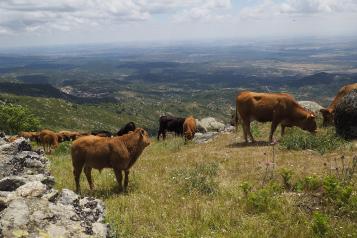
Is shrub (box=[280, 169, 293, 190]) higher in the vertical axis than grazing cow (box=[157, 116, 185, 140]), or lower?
higher

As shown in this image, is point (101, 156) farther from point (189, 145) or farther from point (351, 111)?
point (189, 145)

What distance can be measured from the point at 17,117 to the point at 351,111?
76.3 m

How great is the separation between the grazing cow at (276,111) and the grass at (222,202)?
6144mm

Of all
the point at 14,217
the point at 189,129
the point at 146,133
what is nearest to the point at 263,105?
the point at 146,133

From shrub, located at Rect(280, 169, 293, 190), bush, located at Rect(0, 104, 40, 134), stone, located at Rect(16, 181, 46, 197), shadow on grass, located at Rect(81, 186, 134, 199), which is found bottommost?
bush, located at Rect(0, 104, 40, 134)

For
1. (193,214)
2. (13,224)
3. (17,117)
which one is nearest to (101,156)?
(193,214)

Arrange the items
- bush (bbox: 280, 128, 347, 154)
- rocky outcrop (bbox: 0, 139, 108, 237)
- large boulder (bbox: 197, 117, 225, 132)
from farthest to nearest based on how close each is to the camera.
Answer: large boulder (bbox: 197, 117, 225, 132) → bush (bbox: 280, 128, 347, 154) → rocky outcrop (bbox: 0, 139, 108, 237)

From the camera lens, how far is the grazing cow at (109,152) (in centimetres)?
1248

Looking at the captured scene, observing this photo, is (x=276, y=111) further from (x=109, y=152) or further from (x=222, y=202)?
(x=222, y=202)

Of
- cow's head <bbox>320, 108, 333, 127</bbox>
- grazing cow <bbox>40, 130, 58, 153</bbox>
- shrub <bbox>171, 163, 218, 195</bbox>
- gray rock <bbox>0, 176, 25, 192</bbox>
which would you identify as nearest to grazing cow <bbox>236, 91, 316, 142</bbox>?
cow's head <bbox>320, 108, 333, 127</bbox>

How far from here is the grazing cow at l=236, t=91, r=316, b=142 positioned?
21547 mm

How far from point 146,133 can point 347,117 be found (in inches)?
425

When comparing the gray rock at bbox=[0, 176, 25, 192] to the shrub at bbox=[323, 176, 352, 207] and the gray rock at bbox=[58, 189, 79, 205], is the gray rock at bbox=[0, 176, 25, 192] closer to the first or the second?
the gray rock at bbox=[58, 189, 79, 205]

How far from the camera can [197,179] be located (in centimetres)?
1179
